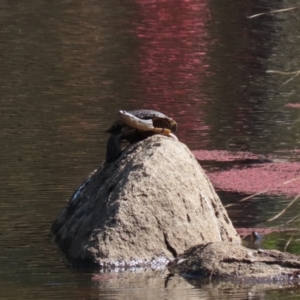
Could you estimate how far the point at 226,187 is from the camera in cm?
1162

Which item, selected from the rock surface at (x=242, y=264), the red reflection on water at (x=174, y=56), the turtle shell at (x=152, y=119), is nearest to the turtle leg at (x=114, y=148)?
the turtle shell at (x=152, y=119)

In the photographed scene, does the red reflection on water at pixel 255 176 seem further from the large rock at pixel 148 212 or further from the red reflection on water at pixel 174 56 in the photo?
the large rock at pixel 148 212

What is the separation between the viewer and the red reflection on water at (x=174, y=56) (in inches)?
660

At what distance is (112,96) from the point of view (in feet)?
56.6

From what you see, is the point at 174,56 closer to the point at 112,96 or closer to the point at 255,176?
the point at 112,96

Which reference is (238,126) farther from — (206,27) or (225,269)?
(206,27)

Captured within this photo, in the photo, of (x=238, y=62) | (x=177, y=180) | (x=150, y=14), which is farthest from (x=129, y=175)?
(x=150, y=14)

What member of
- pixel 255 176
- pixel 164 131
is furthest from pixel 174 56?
pixel 164 131

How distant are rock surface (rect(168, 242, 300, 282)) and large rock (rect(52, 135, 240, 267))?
43cm

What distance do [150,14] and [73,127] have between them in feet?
46.5

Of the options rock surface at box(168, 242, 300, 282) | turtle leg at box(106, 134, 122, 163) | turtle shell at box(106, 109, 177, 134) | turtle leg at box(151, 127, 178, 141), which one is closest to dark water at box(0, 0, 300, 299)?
rock surface at box(168, 242, 300, 282)

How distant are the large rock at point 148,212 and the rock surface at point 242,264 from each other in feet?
1.42

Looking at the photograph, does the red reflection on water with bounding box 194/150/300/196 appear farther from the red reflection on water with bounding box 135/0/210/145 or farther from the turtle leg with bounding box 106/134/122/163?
the turtle leg with bounding box 106/134/122/163

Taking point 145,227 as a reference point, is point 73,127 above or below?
below
